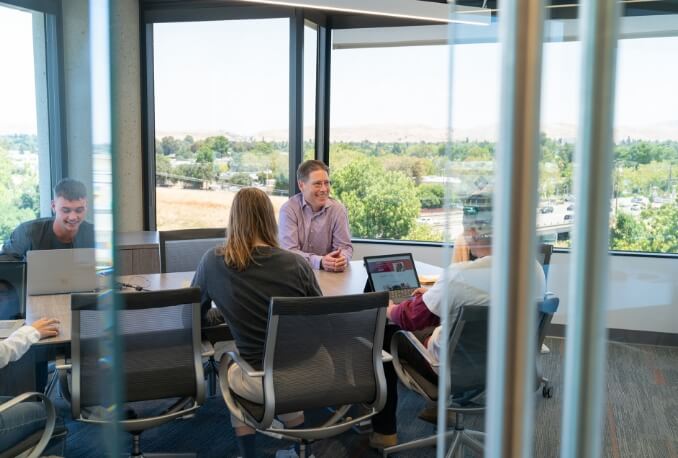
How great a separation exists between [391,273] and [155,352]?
51.0 inches

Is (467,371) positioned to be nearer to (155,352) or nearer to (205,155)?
(155,352)

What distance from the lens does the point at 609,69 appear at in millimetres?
635

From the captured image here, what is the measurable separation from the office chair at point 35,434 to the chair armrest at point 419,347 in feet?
4.44

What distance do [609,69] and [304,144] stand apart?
16.4ft

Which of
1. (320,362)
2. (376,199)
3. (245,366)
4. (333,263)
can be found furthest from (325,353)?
(376,199)

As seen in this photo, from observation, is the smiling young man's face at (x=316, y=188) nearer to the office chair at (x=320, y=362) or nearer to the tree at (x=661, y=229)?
the office chair at (x=320, y=362)

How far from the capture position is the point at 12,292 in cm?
264

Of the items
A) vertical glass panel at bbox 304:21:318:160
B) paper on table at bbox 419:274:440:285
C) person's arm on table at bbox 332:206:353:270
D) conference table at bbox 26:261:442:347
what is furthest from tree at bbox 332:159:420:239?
paper on table at bbox 419:274:440:285

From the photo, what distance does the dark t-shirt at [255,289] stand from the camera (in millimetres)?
2549

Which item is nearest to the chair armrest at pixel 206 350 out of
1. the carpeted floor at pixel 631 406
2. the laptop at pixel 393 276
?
the laptop at pixel 393 276

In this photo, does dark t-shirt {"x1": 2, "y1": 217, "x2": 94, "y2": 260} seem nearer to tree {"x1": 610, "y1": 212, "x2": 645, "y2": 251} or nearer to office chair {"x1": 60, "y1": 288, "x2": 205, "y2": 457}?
office chair {"x1": 60, "y1": 288, "x2": 205, "y2": 457}

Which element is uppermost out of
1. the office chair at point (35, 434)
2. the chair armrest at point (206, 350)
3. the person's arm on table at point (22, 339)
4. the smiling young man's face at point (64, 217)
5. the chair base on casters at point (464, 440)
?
the smiling young man's face at point (64, 217)

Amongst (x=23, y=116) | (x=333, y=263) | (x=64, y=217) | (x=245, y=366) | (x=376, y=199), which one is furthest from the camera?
(x=376, y=199)

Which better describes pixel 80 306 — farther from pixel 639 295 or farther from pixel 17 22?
pixel 17 22
